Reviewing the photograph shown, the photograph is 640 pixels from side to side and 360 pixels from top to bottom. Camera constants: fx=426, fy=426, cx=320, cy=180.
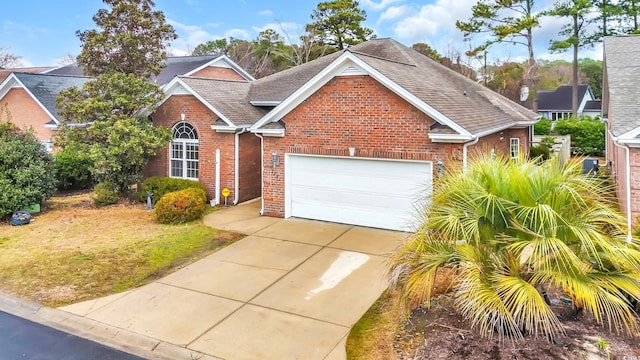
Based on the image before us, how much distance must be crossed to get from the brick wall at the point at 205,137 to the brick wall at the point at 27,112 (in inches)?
418

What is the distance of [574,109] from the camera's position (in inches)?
1598

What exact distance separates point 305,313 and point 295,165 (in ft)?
22.1

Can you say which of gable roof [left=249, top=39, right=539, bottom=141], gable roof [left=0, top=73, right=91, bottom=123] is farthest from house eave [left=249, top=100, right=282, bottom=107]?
gable roof [left=0, top=73, right=91, bottom=123]

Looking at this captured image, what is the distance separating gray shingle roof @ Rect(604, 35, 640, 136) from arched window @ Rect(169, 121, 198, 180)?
42.6ft

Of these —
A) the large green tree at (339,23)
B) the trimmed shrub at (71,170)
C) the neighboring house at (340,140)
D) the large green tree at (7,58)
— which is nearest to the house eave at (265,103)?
the neighboring house at (340,140)

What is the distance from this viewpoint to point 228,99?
16500 mm

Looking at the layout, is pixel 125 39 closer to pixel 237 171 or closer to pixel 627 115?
pixel 237 171

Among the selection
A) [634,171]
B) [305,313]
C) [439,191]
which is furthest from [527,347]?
[634,171]

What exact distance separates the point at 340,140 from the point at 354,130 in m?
0.52

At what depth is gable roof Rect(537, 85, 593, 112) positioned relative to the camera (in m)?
49.2

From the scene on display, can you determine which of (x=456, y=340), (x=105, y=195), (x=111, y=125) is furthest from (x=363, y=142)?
(x=105, y=195)

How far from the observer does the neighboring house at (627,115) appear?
9016mm

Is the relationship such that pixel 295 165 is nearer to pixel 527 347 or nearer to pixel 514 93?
pixel 527 347

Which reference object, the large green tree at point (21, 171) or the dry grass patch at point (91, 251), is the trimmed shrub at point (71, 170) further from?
the dry grass patch at point (91, 251)
